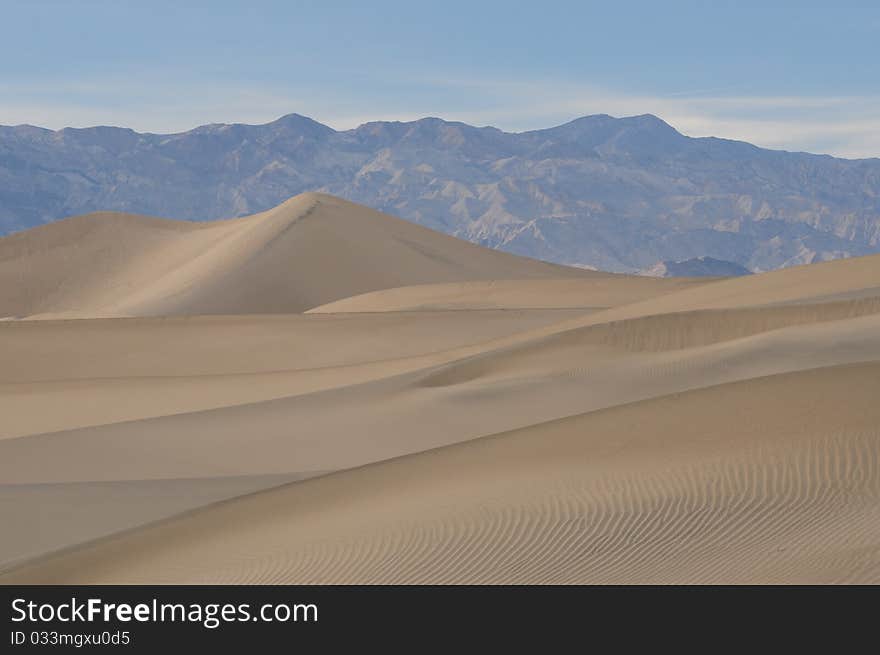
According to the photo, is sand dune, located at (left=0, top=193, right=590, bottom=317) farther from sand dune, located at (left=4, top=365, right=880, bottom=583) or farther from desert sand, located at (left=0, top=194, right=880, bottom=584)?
sand dune, located at (left=4, top=365, right=880, bottom=583)

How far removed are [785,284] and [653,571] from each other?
23.5 meters

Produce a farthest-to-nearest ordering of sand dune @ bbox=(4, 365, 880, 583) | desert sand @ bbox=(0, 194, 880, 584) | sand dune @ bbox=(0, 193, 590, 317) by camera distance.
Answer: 1. sand dune @ bbox=(0, 193, 590, 317)
2. desert sand @ bbox=(0, 194, 880, 584)
3. sand dune @ bbox=(4, 365, 880, 583)

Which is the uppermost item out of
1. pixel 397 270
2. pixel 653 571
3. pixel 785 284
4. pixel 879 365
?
pixel 397 270

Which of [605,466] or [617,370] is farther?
[617,370]

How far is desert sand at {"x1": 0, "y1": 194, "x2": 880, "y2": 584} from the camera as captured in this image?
8.46 m

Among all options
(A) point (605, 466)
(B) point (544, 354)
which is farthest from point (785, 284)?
(A) point (605, 466)

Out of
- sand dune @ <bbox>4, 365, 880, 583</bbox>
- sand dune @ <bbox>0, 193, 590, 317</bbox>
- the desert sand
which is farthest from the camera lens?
sand dune @ <bbox>0, 193, 590, 317</bbox>

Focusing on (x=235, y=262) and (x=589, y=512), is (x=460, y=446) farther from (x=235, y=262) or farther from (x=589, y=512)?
(x=235, y=262)

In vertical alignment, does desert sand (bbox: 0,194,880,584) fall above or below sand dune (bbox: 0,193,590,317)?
below

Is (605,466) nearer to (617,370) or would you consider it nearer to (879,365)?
(879,365)

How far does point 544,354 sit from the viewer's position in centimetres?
2166

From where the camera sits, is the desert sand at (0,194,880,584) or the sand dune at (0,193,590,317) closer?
the desert sand at (0,194,880,584)

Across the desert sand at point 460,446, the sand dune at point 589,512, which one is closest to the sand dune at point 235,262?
the desert sand at point 460,446

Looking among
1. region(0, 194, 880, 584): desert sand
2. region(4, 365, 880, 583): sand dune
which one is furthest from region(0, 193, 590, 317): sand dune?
region(4, 365, 880, 583): sand dune
